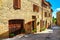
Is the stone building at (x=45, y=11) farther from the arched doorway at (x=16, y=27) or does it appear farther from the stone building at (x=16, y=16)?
the arched doorway at (x=16, y=27)

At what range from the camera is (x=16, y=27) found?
19.2 meters

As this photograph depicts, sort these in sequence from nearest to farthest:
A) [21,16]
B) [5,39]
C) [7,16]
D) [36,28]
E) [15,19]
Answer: [5,39], [7,16], [15,19], [21,16], [36,28]

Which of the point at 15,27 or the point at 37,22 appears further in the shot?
the point at 37,22

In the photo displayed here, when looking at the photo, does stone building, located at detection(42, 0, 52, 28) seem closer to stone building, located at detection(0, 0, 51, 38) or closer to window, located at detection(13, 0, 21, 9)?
stone building, located at detection(0, 0, 51, 38)

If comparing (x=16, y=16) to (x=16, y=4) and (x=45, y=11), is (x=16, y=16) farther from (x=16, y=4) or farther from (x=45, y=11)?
(x=45, y=11)

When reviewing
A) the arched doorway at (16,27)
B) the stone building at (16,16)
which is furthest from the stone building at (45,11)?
the arched doorway at (16,27)

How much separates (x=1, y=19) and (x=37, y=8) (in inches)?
443

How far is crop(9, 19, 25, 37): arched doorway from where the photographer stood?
1788 cm

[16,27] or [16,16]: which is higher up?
[16,16]

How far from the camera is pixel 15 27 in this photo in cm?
1900

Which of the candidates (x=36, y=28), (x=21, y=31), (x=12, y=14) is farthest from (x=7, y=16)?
(x=36, y=28)

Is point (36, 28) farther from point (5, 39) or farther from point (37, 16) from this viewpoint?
point (5, 39)

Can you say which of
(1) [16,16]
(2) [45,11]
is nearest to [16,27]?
(1) [16,16]

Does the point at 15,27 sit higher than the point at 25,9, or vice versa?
the point at 25,9
